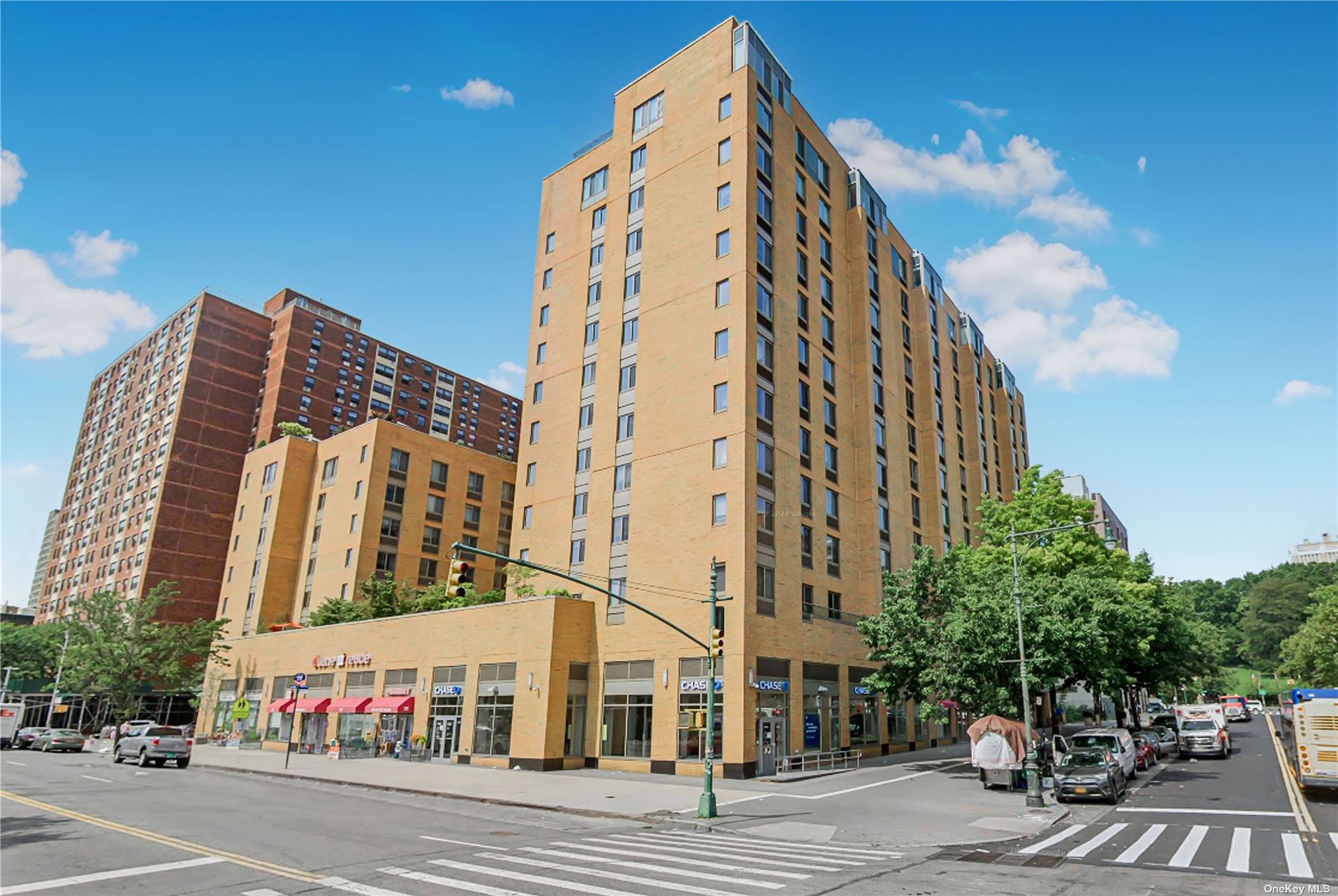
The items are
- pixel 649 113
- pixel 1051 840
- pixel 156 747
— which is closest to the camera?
pixel 1051 840

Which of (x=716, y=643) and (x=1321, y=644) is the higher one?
(x=1321, y=644)

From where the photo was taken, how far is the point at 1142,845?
55.2ft

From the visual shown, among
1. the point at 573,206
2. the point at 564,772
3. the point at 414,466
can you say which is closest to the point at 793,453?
the point at 564,772

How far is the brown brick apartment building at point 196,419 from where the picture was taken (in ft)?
271

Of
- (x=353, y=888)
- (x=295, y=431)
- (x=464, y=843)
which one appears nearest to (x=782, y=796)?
(x=464, y=843)

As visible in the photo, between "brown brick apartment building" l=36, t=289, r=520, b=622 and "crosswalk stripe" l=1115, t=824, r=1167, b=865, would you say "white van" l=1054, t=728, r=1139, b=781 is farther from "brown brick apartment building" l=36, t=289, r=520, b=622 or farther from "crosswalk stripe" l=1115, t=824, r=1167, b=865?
"brown brick apartment building" l=36, t=289, r=520, b=622

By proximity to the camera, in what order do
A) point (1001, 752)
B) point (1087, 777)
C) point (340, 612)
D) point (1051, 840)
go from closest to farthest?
point (1051, 840) → point (1087, 777) → point (1001, 752) → point (340, 612)

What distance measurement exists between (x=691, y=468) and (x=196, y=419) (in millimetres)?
72982

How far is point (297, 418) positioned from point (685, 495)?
228 feet

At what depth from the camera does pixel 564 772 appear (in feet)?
118

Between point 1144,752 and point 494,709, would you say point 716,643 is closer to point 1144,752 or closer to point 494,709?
point 494,709

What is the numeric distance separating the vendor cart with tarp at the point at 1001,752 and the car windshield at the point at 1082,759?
1.94 m

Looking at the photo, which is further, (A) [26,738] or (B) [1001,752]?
(A) [26,738]

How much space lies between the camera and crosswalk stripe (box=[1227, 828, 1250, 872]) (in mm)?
14328
